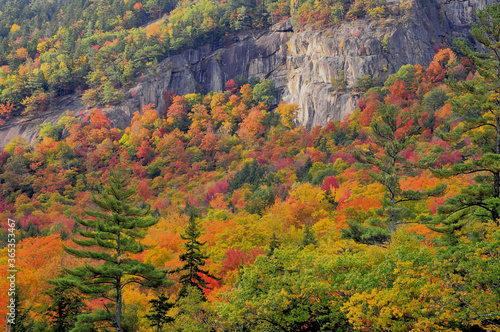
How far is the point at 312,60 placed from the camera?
82.9 meters

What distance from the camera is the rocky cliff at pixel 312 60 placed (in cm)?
7588

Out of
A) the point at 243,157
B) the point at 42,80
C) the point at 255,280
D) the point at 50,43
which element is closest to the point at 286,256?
the point at 255,280

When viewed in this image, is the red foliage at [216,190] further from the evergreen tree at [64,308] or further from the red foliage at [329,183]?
the evergreen tree at [64,308]

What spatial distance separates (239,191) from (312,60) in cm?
3990

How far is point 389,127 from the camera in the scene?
88.8 feet

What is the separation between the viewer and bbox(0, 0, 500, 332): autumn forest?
15555 millimetres

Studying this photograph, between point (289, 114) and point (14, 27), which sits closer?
point (289, 114)

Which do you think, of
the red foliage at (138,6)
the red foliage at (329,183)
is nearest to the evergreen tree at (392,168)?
the red foliage at (329,183)

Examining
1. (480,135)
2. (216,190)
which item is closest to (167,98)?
(216,190)

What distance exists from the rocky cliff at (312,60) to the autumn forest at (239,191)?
125 inches

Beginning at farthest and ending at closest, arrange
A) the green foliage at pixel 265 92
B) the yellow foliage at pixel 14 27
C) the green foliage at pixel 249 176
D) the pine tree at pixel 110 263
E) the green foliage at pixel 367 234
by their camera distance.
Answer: the yellow foliage at pixel 14 27 → the green foliage at pixel 265 92 → the green foliage at pixel 249 176 → the green foliage at pixel 367 234 → the pine tree at pixel 110 263

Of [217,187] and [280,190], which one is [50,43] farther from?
[280,190]

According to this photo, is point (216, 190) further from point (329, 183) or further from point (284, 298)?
point (284, 298)

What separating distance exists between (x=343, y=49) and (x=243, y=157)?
93.6 feet
